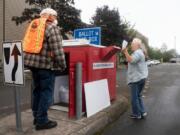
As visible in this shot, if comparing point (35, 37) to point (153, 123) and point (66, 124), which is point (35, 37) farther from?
point (153, 123)

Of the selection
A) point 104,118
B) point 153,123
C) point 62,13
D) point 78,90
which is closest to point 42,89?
point 78,90

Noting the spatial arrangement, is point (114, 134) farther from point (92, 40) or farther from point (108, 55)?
point (92, 40)

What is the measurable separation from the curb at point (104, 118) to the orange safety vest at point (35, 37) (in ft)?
4.58

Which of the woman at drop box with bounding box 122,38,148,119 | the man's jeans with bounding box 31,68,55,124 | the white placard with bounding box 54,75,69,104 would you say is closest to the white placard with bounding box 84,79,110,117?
the woman at drop box with bounding box 122,38,148,119

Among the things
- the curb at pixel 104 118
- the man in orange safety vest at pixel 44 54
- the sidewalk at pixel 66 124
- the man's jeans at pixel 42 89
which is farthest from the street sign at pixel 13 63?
the curb at pixel 104 118

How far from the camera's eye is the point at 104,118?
669cm

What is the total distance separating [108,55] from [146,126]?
1.71 m

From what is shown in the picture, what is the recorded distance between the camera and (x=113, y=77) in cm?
838

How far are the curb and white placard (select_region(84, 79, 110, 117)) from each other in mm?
120

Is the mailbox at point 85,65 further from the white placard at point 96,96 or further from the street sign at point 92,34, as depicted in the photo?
the street sign at point 92,34

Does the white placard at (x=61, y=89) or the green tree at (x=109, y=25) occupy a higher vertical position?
the green tree at (x=109, y=25)

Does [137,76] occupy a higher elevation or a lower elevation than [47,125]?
higher

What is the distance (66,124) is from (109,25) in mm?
32472

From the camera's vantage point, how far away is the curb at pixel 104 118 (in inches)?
230
